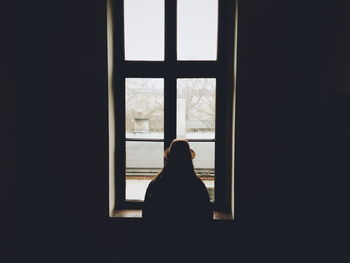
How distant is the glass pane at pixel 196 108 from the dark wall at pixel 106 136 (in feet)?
1.01

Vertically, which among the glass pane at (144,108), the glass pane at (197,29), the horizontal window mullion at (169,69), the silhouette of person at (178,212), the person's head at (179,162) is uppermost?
the glass pane at (197,29)

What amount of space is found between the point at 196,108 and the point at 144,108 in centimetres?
44

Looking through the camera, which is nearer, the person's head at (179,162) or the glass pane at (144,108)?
the person's head at (179,162)

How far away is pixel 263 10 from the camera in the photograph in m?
1.99

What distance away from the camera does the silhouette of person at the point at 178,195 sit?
1.59 metres

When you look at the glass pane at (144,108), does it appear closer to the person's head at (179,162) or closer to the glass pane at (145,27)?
the glass pane at (145,27)

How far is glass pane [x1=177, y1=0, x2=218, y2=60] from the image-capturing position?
224cm

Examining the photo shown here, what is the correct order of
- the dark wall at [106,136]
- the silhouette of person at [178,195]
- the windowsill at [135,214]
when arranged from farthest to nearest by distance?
the windowsill at [135,214] → the dark wall at [106,136] → the silhouette of person at [178,195]

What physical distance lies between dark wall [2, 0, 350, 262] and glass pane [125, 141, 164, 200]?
0.91 feet

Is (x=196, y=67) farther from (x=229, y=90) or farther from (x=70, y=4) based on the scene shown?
(x=70, y=4)

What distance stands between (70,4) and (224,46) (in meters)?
1.24

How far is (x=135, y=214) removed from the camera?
2.21 metres

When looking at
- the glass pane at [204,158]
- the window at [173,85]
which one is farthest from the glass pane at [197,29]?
the glass pane at [204,158]

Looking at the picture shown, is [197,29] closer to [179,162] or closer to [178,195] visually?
[179,162]
